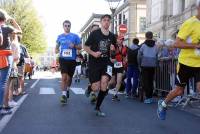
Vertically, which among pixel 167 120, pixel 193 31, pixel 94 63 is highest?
pixel 193 31

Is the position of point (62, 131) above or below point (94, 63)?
below

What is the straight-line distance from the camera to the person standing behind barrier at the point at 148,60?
38.4ft

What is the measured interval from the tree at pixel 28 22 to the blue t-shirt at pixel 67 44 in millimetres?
50170

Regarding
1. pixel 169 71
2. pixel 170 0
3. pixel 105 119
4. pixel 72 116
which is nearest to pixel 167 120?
pixel 105 119

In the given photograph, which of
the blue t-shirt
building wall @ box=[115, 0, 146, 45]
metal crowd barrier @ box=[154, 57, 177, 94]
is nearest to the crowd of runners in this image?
the blue t-shirt

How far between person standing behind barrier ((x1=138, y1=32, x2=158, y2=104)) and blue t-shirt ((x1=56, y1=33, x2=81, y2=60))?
1.77m

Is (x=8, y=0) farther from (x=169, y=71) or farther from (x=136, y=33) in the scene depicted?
(x=169, y=71)

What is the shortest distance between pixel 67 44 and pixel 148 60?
214 cm

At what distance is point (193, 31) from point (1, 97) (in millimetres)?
3275

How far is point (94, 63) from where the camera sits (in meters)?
8.70

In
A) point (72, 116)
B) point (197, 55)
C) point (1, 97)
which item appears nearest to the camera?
point (197, 55)

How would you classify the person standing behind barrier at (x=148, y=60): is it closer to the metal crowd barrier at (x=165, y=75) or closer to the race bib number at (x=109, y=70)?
the metal crowd barrier at (x=165, y=75)

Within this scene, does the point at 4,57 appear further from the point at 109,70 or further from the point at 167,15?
the point at 167,15

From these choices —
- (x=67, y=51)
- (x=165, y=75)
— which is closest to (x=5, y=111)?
(x=67, y=51)
